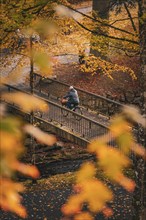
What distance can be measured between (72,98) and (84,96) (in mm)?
3192

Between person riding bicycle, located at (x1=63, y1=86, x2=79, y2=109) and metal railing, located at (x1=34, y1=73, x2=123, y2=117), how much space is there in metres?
1.42

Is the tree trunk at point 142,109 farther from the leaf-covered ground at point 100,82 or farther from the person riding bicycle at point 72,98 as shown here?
the leaf-covered ground at point 100,82

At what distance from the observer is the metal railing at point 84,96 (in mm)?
21562

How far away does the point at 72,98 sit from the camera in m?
19.6

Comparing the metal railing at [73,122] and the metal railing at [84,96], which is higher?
the metal railing at [84,96]

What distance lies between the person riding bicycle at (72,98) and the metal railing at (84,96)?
55.7 inches

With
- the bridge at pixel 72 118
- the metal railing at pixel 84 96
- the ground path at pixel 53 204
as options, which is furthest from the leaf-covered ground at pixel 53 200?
the metal railing at pixel 84 96

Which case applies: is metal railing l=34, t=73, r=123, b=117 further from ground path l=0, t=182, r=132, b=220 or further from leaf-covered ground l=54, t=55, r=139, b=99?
ground path l=0, t=182, r=132, b=220

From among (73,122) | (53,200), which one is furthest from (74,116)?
(53,200)

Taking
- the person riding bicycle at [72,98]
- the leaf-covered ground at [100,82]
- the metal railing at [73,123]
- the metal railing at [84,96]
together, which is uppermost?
the leaf-covered ground at [100,82]

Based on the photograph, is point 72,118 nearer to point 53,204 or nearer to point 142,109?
point 53,204

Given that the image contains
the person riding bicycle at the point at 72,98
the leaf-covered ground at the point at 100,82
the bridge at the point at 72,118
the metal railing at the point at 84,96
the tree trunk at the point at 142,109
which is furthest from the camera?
the leaf-covered ground at the point at 100,82

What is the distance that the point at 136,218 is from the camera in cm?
997

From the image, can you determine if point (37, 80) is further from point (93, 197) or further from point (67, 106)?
point (93, 197)
